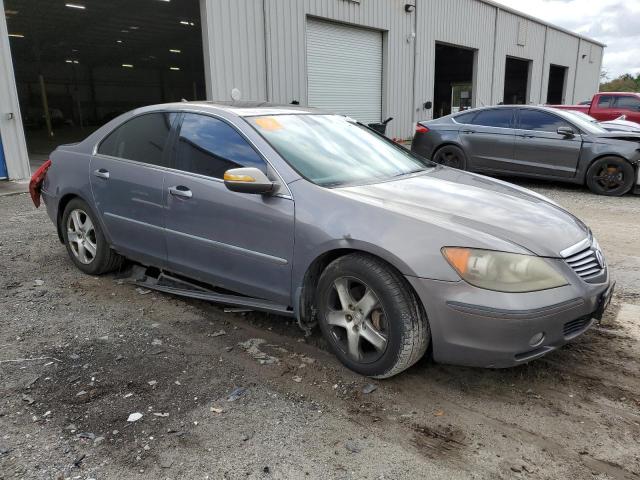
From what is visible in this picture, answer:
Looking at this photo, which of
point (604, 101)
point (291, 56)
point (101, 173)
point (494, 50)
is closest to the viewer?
point (101, 173)

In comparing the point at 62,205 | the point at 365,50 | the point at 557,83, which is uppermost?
the point at 365,50

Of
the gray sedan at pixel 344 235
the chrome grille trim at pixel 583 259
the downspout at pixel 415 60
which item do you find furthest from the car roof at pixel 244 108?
the downspout at pixel 415 60

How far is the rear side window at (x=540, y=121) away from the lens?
29.6 ft

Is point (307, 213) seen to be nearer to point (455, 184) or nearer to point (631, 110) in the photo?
point (455, 184)

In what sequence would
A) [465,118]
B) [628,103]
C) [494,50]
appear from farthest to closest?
[494,50]
[628,103]
[465,118]

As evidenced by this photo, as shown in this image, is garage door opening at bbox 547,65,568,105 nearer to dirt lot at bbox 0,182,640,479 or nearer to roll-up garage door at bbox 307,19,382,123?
roll-up garage door at bbox 307,19,382,123

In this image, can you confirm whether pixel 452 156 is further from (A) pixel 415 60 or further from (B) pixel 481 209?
(A) pixel 415 60

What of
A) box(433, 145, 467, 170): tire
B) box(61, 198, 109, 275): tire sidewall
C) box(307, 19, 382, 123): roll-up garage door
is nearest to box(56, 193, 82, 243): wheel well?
box(61, 198, 109, 275): tire sidewall

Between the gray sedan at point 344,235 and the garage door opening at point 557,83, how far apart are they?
31048 millimetres

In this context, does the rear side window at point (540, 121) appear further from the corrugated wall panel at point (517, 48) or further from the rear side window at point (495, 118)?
the corrugated wall panel at point (517, 48)

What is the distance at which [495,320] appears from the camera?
2561 millimetres

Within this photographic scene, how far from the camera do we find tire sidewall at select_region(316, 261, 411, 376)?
276 centimetres

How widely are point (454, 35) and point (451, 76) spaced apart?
13.4m

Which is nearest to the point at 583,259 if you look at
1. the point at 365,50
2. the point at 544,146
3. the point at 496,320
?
the point at 496,320
